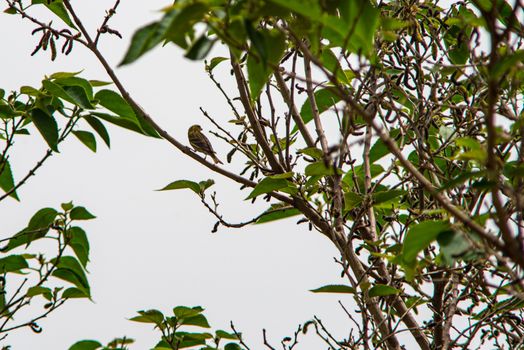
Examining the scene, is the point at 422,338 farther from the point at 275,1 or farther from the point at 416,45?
the point at 275,1

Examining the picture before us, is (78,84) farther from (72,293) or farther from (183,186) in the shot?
(72,293)

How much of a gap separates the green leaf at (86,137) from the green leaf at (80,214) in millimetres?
200

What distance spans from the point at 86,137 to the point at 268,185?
1.64 ft

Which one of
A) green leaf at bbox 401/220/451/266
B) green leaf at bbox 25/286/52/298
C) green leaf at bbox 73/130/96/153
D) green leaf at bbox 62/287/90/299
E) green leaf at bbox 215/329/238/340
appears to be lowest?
green leaf at bbox 401/220/451/266

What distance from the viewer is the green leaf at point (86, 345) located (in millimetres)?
1693

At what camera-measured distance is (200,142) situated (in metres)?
2.69

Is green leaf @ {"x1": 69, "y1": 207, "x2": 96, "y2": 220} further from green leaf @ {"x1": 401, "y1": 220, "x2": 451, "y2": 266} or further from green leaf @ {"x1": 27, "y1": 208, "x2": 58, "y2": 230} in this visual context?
green leaf @ {"x1": 401, "y1": 220, "x2": 451, "y2": 266}

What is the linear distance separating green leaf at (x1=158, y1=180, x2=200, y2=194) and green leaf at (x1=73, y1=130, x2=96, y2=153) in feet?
0.72

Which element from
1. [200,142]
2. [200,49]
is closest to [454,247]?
[200,49]

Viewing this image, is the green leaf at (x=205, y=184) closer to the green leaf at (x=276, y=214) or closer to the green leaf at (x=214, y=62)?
the green leaf at (x=276, y=214)

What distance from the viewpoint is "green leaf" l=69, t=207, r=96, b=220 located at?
76.9 inches

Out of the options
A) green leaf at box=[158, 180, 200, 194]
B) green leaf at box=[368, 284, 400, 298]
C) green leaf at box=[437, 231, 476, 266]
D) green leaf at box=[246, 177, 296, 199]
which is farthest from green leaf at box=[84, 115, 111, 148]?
green leaf at box=[437, 231, 476, 266]

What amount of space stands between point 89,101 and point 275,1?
0.92m

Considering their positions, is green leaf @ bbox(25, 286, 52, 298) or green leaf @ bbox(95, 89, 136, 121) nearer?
green leaf @ bbox(95, 89, 136, 121)
